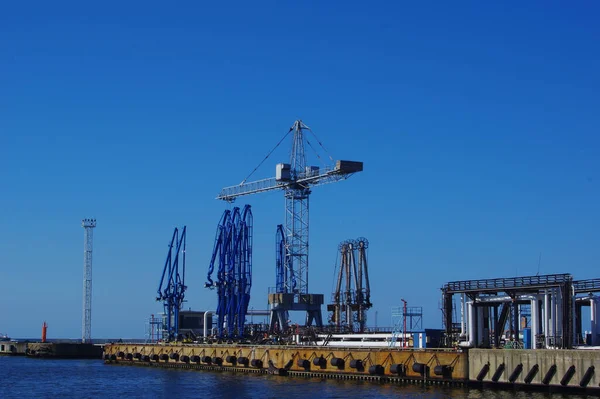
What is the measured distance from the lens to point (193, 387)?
80.8m

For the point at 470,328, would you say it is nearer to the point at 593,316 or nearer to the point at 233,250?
the point at 593,316

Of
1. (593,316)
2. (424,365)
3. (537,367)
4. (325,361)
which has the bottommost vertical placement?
(325,361)

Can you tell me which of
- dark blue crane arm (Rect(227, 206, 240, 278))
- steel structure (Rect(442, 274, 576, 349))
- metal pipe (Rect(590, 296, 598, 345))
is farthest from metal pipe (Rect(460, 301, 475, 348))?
dark blue crane arm (Rect(227, 206, 240, 278))

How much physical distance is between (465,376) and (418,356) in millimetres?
5032

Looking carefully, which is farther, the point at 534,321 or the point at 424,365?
the point at 424,365

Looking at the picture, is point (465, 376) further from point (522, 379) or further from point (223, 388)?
point (223, 388)

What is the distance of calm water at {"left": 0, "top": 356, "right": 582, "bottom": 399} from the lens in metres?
67.1

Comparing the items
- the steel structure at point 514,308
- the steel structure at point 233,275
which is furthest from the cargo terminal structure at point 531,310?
the steel structure at point 233,275

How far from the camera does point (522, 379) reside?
6519cm

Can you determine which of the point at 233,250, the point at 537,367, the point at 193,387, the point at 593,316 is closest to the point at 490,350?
the point at 537,367

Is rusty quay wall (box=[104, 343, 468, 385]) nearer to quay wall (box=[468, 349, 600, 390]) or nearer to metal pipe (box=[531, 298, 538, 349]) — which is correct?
quay wall (box=[468, 349, 600, 390])

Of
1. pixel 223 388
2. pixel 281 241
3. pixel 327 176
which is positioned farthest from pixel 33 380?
pixel 327 176

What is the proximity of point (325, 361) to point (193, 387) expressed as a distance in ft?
39.5

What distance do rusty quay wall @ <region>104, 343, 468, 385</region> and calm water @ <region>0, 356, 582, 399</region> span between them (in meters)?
1.89
